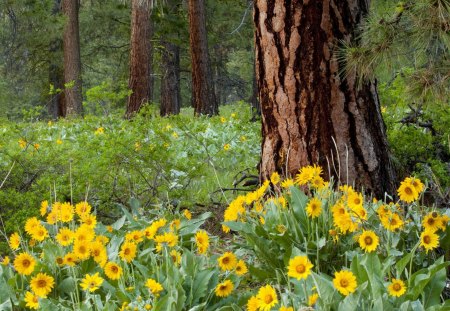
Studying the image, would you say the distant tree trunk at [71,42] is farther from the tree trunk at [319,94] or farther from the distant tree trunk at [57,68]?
the tree trunk at [319,94]

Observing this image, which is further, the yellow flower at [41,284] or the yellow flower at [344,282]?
the yellow flower at [41,284]

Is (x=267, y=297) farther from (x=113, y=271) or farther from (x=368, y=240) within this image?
(x=113, y=271)

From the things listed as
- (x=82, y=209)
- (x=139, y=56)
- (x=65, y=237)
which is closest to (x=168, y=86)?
(x=139, y=56)

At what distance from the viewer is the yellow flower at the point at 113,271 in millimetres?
2525

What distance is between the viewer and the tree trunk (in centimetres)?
403

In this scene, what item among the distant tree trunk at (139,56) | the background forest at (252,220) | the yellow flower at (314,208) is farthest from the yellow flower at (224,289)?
the distant tree trunk at (139,56)

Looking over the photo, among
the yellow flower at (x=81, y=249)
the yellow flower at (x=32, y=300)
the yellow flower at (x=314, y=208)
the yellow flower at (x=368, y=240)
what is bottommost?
the yellow flower at (x=32, y=300)

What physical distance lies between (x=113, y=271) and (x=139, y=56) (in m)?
10.5

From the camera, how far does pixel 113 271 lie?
2.55m

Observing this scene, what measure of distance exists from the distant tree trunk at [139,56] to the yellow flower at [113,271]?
1019 cm

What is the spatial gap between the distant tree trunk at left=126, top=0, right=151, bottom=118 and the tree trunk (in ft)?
28.4

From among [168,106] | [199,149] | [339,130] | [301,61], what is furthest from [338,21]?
[168,106]

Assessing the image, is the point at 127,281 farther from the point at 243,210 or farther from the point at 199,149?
the point at 199,149

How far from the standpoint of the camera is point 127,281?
2906mm
